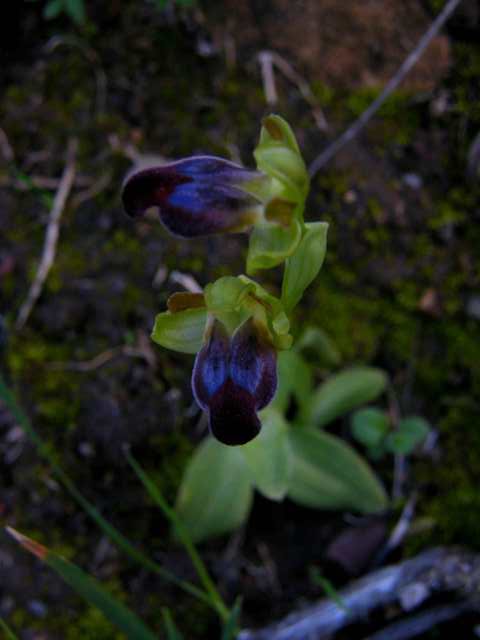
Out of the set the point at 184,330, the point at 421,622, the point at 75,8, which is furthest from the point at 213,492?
the point at 75,8

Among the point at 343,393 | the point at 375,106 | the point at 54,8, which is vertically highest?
the point at 54,8

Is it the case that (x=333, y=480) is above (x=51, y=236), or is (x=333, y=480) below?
below

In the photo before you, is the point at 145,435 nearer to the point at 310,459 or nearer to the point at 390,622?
the point at 310,459

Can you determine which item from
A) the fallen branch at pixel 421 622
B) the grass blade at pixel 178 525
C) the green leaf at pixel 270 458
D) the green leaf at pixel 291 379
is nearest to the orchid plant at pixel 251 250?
the grass blade at pixel 178 525

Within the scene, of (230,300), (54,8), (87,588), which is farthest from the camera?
(54,8)

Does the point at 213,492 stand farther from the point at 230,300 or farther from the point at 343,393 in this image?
the point at 230,300

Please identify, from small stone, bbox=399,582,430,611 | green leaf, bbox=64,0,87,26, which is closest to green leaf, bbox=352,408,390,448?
small stone, bbox=399,582,430,611
